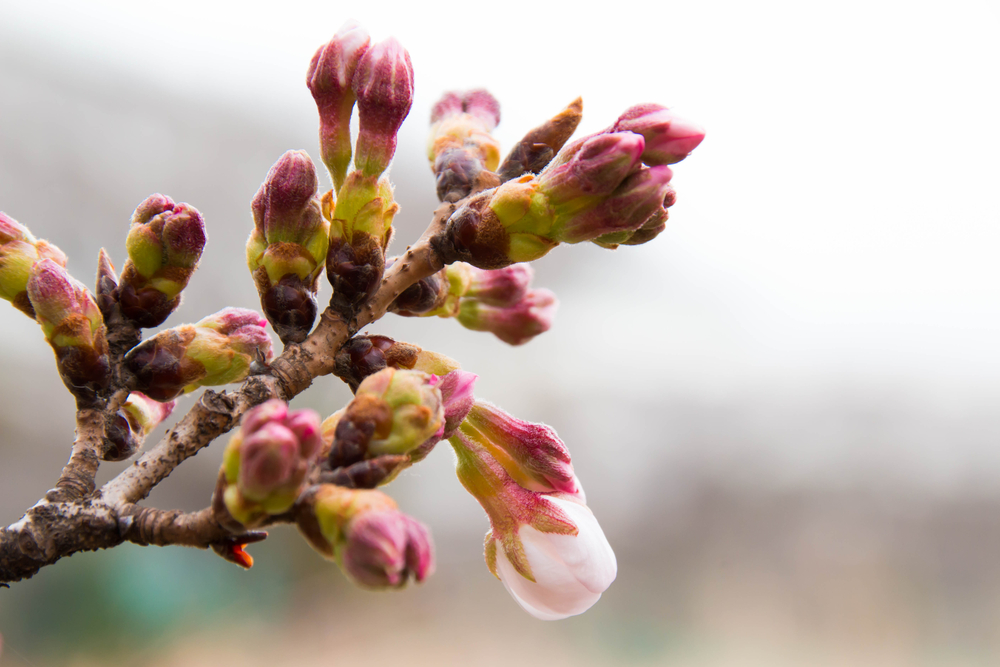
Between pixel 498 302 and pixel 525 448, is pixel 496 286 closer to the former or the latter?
pixel 498 302

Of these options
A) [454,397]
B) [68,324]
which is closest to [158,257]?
[68,324]

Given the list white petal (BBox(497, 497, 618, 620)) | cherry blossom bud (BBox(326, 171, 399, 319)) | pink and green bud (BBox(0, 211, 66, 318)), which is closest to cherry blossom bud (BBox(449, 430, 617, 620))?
white petal (BBox(497, 497, 618, 620))

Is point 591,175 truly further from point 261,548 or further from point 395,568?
point 261,548

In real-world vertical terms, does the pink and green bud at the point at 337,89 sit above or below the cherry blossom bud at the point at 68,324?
above

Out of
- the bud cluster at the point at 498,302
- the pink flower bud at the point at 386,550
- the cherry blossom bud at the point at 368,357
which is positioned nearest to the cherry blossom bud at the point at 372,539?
the pink flower bud at the point at 386,550

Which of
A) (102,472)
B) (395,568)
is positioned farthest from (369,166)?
(102,472)

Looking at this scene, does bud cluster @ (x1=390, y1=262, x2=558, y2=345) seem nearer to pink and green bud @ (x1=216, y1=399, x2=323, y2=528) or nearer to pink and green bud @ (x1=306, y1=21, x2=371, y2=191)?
pink and green bud @ (x1=306, y1=21, x2=371, y2=191)

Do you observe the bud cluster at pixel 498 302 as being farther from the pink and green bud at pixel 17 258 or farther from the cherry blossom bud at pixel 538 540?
the pink and green bud at pixel 17 258
